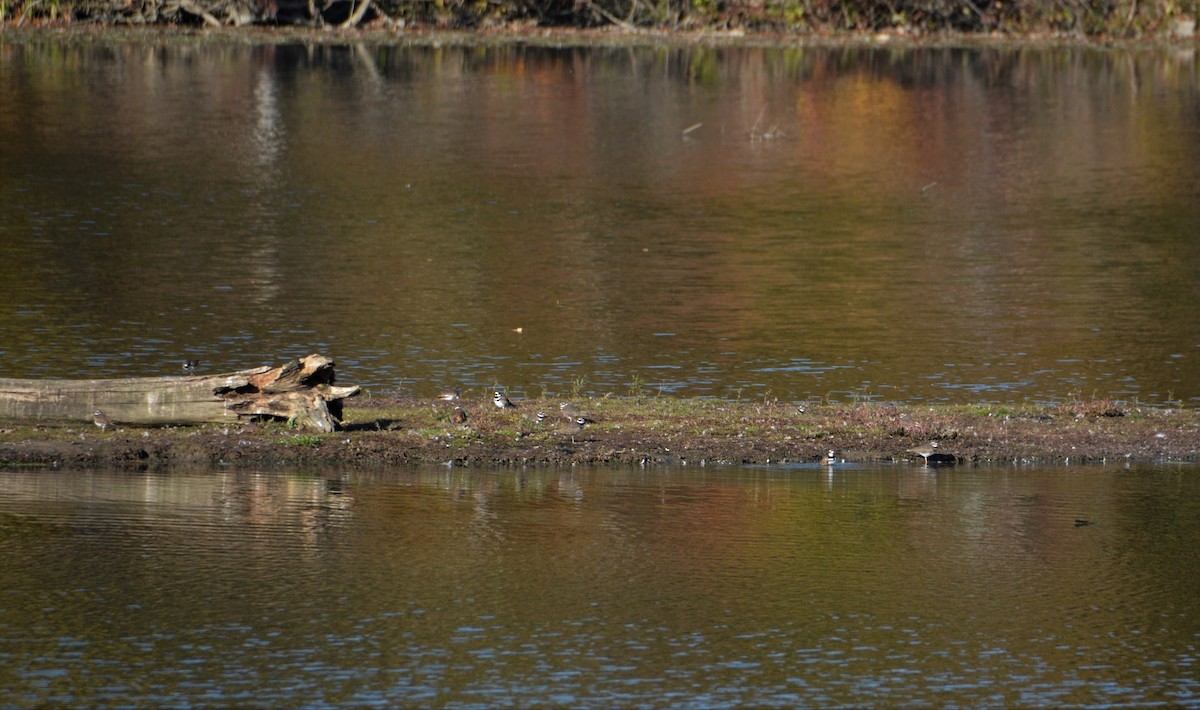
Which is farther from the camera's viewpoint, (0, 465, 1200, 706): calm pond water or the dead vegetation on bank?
the dead vegetation on bank

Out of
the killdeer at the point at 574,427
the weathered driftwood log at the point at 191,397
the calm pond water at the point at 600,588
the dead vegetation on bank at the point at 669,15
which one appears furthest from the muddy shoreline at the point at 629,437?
the dead vegetation on bank at the point at 669,15

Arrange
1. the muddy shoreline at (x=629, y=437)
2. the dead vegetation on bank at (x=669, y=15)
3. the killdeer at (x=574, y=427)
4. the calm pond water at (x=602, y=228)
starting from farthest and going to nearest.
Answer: the dead vegetation on bank at (x=669, y=15)
the calm pond water at (x=602, y=228)
the killdeer at (x=574, y=427)
the muddy shoreline at (x=629, y=437)

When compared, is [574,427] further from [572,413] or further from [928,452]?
[928,452]

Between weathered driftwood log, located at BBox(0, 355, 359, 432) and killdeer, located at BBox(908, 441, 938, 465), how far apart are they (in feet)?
15.7

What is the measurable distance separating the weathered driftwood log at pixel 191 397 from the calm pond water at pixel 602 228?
3385 mm

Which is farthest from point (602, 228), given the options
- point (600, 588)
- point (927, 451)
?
point (600, 588)

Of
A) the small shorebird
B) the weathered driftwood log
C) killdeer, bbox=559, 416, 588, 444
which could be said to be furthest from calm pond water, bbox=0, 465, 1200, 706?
the weathered driftwood log

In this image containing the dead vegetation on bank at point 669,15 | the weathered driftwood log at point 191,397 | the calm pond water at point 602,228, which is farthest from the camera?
the dead vegetation on bank at point 669,15

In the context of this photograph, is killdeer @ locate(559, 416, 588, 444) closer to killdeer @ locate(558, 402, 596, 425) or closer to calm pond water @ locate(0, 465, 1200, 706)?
killdeer @ locate(558, 402, 596, 425)

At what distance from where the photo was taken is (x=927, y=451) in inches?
629

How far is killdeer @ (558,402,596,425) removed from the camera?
16.4 m

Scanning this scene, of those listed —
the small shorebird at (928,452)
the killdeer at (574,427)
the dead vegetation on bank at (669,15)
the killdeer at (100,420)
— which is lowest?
the small shorebird at (928,452)

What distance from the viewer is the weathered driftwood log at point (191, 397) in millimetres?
15516

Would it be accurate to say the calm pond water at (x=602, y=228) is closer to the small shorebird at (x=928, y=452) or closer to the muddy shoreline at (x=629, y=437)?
the muddy shoreline at (x=629, y=437)
